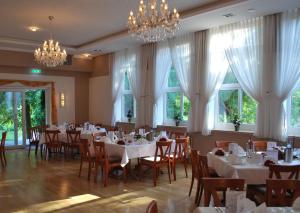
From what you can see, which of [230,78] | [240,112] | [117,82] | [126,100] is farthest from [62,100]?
[240,112]

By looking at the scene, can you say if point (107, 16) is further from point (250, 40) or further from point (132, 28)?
point (250, 40)

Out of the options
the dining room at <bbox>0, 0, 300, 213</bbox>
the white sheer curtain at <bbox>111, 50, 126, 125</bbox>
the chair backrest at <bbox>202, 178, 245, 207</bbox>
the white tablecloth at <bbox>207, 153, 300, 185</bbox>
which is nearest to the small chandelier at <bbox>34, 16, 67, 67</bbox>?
the dining room at <bbox>0, 0, 300, 213</bbox>

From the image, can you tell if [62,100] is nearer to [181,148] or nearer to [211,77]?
[211,77]

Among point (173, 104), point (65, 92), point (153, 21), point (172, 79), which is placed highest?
point (153, 21)

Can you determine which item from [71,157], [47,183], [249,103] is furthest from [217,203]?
[71,157]

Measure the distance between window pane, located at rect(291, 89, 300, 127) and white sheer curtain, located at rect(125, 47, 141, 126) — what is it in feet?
16.2

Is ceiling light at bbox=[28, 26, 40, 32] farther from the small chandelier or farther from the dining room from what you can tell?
the small chandelier

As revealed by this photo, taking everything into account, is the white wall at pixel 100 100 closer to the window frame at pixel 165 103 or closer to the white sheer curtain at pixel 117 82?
the white sheer curtain at pixel 117 82

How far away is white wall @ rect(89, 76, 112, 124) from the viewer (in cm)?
1191

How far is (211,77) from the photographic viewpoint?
7.86m

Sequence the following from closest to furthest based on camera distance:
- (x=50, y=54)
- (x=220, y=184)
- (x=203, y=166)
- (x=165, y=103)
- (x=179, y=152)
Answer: (x=220, y=184) < (x=203, y=166) < (x=179, y=152) < (x=50, y=54) < (x=165, y=103)

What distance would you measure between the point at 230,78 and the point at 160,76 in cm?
236

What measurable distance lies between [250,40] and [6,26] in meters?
6.21

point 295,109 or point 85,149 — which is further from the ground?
point 295,109
